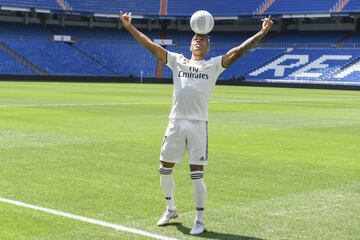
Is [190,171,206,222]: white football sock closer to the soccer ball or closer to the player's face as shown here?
the player's face

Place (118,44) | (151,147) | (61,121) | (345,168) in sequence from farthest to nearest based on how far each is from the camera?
(118,44), (61,121), (151,147), (345,168)

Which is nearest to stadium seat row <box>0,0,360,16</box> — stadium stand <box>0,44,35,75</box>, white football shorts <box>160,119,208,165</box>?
stadium stand <box>0,44,35,75</box>

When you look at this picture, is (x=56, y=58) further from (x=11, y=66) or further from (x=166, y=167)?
(x=166, y=167)

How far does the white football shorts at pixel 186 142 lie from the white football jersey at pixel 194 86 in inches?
3.3

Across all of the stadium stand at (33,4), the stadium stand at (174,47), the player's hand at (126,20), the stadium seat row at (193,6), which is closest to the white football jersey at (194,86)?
the player's hand at (126,20)

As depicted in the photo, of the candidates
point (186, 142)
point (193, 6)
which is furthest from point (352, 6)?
point (186, 142)

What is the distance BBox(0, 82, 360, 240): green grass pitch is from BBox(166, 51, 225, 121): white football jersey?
4.24 ft

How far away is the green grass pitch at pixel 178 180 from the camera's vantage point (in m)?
6.57

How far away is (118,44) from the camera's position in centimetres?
7181

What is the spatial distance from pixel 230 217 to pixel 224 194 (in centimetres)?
126

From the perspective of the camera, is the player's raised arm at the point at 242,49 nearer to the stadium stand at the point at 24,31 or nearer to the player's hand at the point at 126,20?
the player's hand at the point at 126,20

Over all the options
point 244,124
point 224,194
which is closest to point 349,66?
point 244,124

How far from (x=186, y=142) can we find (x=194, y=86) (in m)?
0.62

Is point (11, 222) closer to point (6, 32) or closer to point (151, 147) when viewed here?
point (151, 147)
